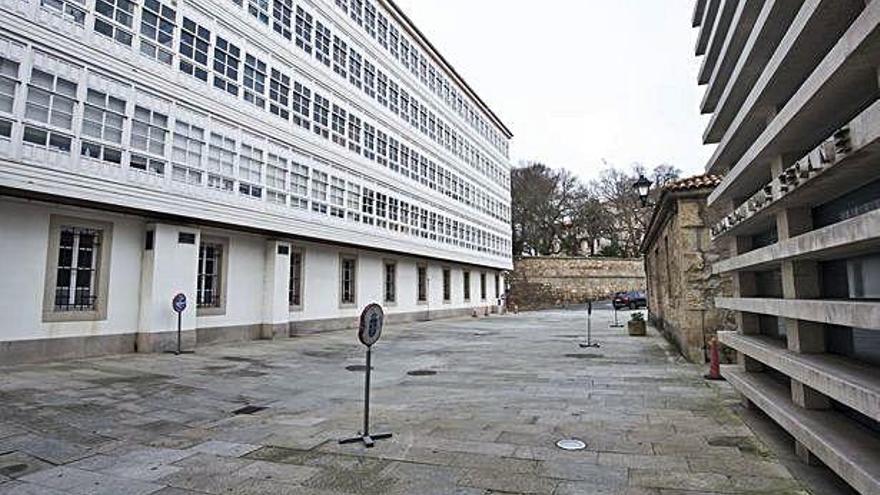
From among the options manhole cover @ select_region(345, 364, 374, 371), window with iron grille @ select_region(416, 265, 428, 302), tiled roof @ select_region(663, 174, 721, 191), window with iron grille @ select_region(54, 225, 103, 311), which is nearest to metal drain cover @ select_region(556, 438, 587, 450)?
manhole cover @ select_region(345, 364, 374, 371)

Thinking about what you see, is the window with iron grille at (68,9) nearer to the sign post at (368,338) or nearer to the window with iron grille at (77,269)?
the window with iron grille at (77,269)

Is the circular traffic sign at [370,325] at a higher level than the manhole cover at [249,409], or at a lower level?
higher

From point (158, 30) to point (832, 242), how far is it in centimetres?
1454

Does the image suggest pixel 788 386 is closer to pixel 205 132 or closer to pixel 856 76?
pixel 856 76

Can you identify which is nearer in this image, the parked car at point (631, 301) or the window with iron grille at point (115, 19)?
the window with iron grille at point (115, 19)

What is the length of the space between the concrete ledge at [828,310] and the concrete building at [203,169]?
12.4 m

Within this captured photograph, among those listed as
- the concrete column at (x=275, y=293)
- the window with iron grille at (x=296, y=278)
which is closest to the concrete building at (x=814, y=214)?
the concrete column at (x=275, y=293)

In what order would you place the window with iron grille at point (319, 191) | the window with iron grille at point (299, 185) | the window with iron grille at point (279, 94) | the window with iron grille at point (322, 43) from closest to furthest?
1. the window with iron grille at point (279, 94)
2. the window with iron grille at point (299, 185)
3. the window with iron grille at point (319, 191)
4. the window with iron grille at point (322, 43)

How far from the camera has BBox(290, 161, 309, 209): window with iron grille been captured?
56.3ft

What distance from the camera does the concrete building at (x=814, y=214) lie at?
2859mm

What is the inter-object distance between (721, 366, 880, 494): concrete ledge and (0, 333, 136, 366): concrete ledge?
12.9 meters

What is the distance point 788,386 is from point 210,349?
42.2 ft

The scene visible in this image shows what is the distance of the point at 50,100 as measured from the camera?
10469 mm

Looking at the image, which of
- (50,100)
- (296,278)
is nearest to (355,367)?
(50,100)
